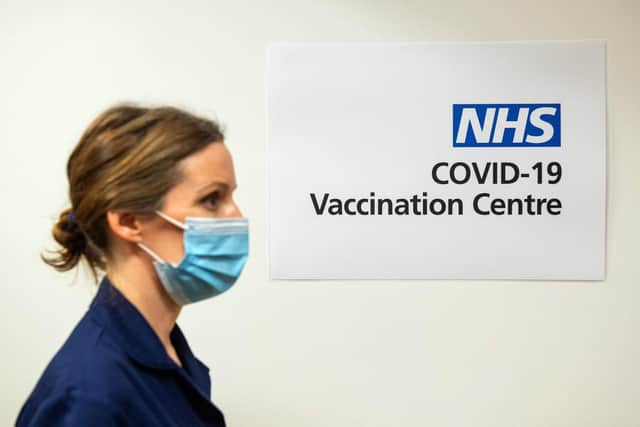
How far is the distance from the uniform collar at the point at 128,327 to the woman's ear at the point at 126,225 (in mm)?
94

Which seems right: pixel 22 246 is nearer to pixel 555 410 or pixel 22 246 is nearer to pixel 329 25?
pixel 329 25

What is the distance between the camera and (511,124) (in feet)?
5.69

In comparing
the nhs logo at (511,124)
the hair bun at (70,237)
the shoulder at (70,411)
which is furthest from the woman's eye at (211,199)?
the nhs logo at (511,124)

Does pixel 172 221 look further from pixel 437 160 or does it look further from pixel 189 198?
pixel 437 160

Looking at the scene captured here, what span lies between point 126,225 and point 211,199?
0.15 m

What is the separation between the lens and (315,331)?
1762mm

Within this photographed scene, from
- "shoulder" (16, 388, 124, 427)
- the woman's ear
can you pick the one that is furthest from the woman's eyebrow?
"shoulder" (16, 388, 124, 427)

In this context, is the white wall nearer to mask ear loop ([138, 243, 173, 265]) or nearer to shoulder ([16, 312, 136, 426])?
mask ear loop ([138, 243, 173, 265])

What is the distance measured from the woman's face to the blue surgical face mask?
1 centimetres

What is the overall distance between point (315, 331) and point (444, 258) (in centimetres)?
43

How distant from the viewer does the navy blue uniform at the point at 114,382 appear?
88 cm

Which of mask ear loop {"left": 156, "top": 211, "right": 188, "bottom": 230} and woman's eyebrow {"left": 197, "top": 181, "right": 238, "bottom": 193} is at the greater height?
woman's eyebrow {"left": 197, "top": 181, "right": 238, "bottom": 193}

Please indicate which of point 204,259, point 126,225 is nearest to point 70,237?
point 126,225

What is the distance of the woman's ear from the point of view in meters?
1.02
